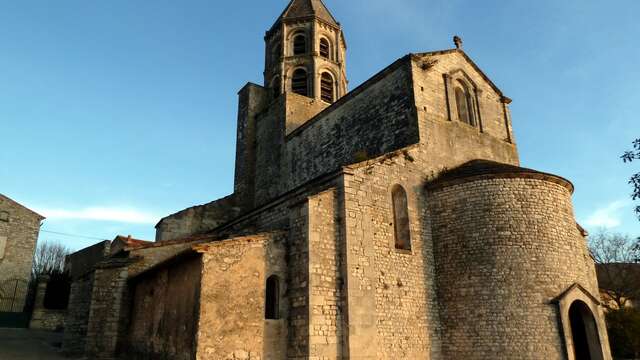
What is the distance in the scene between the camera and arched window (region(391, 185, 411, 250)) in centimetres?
1242

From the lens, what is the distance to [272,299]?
11242 mm

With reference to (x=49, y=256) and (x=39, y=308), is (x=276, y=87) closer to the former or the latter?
(x=39, y=308)

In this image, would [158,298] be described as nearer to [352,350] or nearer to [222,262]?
[222,262]

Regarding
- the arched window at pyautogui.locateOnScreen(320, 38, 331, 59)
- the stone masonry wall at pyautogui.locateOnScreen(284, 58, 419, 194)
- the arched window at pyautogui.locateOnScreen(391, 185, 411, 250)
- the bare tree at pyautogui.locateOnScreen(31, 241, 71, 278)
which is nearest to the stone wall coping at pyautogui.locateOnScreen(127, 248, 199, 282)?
the arched window at pyautogui.locateOnScreen(391, 185, 411, 250)

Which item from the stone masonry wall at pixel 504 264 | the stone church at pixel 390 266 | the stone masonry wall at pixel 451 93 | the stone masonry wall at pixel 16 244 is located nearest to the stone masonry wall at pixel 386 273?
the stone church at pixel 390 266

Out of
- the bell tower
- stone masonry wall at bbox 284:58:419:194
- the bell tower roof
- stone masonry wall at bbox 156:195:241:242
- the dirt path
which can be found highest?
the bell tower roof

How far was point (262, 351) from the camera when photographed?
10.2 metres

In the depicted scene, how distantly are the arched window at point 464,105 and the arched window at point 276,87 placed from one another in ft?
35.2

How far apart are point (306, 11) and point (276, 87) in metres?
4.88

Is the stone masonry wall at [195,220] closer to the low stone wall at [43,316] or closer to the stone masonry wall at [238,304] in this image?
the low stone wall at [43,316]

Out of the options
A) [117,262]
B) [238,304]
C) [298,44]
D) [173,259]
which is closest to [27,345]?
[117,262]

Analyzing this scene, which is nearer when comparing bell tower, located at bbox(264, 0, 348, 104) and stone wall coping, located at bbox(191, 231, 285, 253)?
stone wall coping, located at bbox(191, 231, 285, 253)

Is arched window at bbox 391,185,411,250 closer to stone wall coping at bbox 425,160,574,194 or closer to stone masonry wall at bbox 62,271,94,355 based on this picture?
stone wall coping at bbox 425,160,574,194

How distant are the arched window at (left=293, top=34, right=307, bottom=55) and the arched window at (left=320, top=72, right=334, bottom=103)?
209cm
